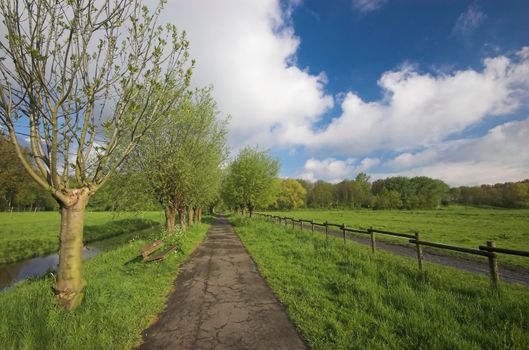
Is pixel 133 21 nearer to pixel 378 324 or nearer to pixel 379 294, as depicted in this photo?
pixel 378 324

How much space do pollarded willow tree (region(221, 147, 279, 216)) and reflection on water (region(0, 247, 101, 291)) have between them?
20186 millimetres

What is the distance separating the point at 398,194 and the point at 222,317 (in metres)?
112

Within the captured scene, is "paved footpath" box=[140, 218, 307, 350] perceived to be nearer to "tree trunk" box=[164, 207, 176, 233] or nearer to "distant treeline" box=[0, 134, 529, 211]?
"tree trunk" box=[164, 207, 176, 233]

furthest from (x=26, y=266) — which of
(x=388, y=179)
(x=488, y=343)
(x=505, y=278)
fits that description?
(x=388, y=179)

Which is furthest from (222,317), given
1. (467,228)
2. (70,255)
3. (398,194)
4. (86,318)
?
(398,194)

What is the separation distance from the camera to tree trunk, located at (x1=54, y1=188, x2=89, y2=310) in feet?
18.1

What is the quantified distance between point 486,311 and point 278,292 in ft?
14.5

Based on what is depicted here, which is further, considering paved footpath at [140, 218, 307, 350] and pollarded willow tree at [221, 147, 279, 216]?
pollarded willow tree at [221, 147, 279, 216]

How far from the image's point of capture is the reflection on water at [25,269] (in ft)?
43.0

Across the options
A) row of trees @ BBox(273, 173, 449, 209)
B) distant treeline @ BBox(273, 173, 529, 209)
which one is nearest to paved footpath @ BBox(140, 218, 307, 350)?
distant treeline @ BBox(273, 173, 529, 209)

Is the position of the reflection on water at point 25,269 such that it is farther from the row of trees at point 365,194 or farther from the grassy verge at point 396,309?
A: the row of trees at point 365,194

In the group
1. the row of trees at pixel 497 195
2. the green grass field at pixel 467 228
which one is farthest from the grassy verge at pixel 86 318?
the row of trees at pixel 497 195

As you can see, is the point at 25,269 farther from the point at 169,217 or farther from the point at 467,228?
the point at 467,228

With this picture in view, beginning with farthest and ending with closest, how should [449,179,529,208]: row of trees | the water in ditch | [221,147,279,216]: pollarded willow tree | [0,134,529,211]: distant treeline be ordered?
[449,179,529,208]: row of trees
[0,134,529,211]: distant treeline
[221,147,279,216]: pollarded willow tree
the water in ditch
